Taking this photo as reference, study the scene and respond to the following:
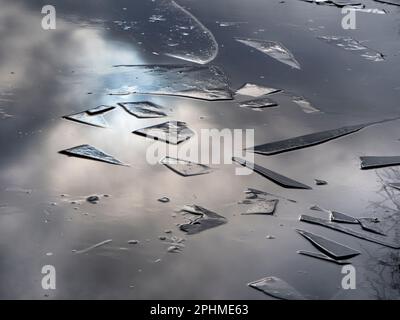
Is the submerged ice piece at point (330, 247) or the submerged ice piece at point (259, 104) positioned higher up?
the submerged ice piece at point (259, 104)

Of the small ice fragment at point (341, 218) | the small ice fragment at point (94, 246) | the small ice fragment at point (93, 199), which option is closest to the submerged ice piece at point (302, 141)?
the small ice fragment at point (341, 218)

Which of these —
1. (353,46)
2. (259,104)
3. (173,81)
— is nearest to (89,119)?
(173,81)

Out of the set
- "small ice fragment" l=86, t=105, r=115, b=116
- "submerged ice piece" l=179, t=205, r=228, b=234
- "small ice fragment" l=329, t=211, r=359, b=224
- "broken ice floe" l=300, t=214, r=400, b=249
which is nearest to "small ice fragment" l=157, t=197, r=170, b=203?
"submerged ice piece" l=179, t=205, r=228, b=234

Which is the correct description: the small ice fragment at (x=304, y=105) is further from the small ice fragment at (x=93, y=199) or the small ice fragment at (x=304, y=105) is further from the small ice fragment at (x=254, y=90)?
the small ice fragment at (x=93, y=199)

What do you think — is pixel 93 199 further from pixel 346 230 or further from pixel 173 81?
pixel 173 81
